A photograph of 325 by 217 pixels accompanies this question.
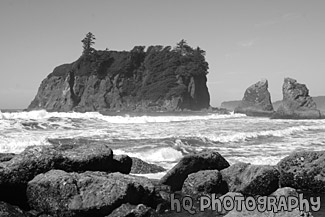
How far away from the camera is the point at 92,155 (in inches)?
310

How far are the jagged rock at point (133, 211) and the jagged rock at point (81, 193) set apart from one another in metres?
0.10

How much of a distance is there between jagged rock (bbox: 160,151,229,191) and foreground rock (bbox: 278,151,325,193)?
1.57m

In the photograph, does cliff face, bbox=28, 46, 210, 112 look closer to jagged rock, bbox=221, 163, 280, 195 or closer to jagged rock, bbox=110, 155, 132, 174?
jagged rock, bbox=110, 155, 132, 174

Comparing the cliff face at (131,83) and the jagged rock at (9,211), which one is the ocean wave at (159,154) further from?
the cliff face at (131,83)

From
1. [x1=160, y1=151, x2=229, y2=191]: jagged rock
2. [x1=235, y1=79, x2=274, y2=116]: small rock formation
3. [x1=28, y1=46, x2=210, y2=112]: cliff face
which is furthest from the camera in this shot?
[x1=28, y1=46, x2=210, y2=112]: cliff face

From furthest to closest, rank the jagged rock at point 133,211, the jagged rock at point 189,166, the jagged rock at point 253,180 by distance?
the jagged rock at point 189,166 < the jagged rock at point 253,180 < the jagged rock at point 133,211

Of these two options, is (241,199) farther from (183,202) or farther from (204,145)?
(204,145)

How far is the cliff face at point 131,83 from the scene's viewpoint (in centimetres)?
8938

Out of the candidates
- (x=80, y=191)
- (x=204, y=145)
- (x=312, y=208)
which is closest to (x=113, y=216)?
(x=80, y=191)

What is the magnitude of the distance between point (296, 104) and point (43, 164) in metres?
56.2

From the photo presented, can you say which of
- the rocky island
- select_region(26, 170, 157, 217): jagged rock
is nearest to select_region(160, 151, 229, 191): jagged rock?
select_region(26, 170, 157, 217): jagged rock

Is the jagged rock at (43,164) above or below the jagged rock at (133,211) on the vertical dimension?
above

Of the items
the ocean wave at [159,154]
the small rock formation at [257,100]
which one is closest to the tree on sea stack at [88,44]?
the small rock formation at [257,100]

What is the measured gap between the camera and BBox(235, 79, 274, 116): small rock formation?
242ft
